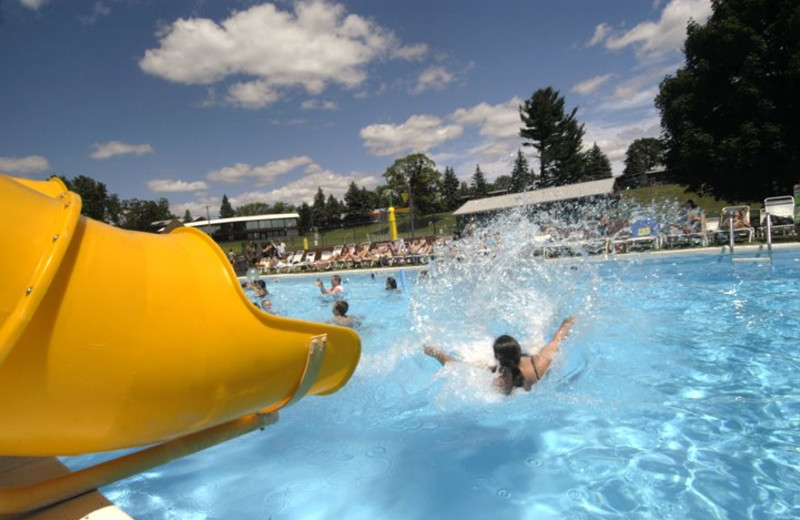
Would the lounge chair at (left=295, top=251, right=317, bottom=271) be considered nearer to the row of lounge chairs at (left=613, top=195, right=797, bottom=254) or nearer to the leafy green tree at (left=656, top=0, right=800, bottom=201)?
the row of lounge chairs at (left=613, top=195, right=797, bottom=254)

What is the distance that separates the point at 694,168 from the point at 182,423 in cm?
2270

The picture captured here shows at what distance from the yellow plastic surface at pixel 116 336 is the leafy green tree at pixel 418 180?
62406 millimetres

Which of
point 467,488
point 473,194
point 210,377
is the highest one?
point 473,194

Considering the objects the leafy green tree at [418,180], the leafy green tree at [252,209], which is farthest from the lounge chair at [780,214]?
the leafy green tree at [252,209]

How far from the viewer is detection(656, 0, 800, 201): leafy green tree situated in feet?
57.3

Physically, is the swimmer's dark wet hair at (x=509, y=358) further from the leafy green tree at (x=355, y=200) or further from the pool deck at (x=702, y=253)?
the leafy green tree at (x=355, y=200)

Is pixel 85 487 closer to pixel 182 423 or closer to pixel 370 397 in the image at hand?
pixel 182 423

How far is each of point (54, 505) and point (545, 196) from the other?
39.2 metres

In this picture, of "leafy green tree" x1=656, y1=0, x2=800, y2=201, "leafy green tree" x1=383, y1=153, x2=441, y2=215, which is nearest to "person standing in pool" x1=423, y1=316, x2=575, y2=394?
"leafy green tree" x1=656, y1=0, x2=800, y2=201

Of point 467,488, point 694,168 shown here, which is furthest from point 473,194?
point 467,488

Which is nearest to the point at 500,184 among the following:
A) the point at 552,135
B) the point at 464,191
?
the point at 464,191

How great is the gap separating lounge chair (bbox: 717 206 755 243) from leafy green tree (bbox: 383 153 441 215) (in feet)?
164

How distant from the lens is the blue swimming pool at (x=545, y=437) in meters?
3.35

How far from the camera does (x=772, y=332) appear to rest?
6266mm
